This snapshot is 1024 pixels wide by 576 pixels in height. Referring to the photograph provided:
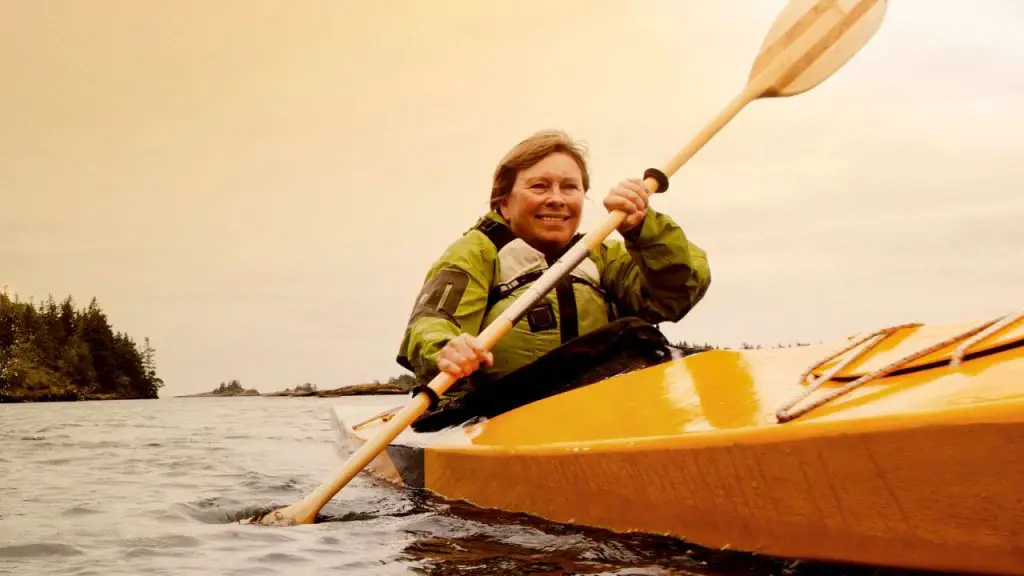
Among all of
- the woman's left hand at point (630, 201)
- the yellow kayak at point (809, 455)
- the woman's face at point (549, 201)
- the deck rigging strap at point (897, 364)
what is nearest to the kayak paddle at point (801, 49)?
the woman's left hand at point (630, 201)

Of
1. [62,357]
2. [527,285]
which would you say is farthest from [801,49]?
[62,357]

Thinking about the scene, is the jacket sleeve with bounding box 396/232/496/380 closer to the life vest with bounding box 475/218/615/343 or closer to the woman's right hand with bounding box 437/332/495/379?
the life vest with bounding box 475/218/615/343

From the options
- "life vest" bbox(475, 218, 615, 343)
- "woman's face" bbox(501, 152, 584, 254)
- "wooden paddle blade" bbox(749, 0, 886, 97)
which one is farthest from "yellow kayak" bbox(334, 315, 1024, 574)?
"wooden paddle blade" bbox(749, 0, 886, 97)

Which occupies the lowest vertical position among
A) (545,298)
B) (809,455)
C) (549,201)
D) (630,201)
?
(809,455)

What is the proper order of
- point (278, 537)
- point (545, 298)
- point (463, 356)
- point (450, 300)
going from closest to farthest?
point (278, 537) < point (463, 356) < point (450, 300) < point (545, 298)

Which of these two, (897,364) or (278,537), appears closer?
(897,364)

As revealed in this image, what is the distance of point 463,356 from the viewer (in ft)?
9.93

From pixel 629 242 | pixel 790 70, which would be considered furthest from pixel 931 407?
pixel 790 70

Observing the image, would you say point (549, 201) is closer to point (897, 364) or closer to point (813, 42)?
point (813, 42)

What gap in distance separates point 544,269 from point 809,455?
2.06 metres

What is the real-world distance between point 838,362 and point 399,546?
1.39 metres

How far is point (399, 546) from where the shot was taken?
8.65ft

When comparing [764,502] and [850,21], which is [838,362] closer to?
[764,502]

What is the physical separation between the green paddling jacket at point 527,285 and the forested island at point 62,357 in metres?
48.2
